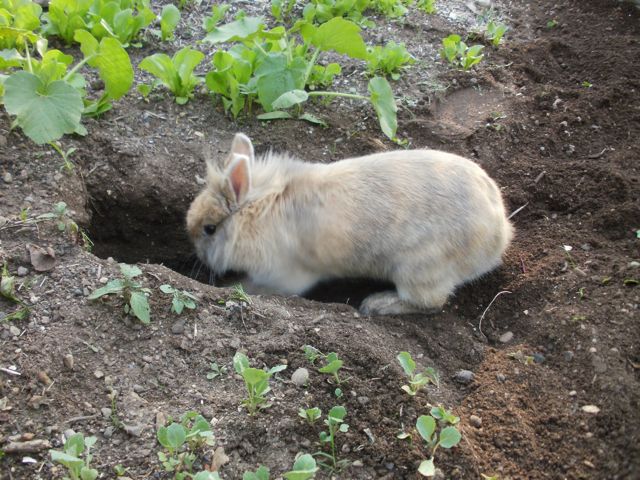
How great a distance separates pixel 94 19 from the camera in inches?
215

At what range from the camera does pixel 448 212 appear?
4.06 metres

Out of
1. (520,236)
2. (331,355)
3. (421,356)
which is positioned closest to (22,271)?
(331,355)

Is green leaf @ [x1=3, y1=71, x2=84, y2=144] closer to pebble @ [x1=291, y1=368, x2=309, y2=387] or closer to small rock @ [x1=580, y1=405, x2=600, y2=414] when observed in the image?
pebble @ [x1=291, y1=368, x2=309, y2=387]

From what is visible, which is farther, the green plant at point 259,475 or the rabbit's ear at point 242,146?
the rabbit's ear at point 242,146

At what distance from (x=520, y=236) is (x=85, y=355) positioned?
119 inches

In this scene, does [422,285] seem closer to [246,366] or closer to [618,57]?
[246,366]

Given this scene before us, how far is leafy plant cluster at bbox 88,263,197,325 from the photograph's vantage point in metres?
3.59

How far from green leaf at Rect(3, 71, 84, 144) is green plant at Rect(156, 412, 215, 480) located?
2070 millimetres

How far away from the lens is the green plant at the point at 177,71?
200 inches

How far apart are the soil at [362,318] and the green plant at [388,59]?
0.19 m

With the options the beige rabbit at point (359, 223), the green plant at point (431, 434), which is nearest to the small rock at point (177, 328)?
the beige rabbit at point (359, 223)

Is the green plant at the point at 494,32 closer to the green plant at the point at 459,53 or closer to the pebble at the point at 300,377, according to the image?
the green plant at the point at 459,53

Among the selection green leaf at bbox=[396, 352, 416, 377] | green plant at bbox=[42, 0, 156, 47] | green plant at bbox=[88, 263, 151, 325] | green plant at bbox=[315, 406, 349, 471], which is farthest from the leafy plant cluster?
green plant at bbox=[42, 0, 156, 47]

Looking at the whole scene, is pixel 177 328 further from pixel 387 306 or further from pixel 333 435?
pixel 387 306
